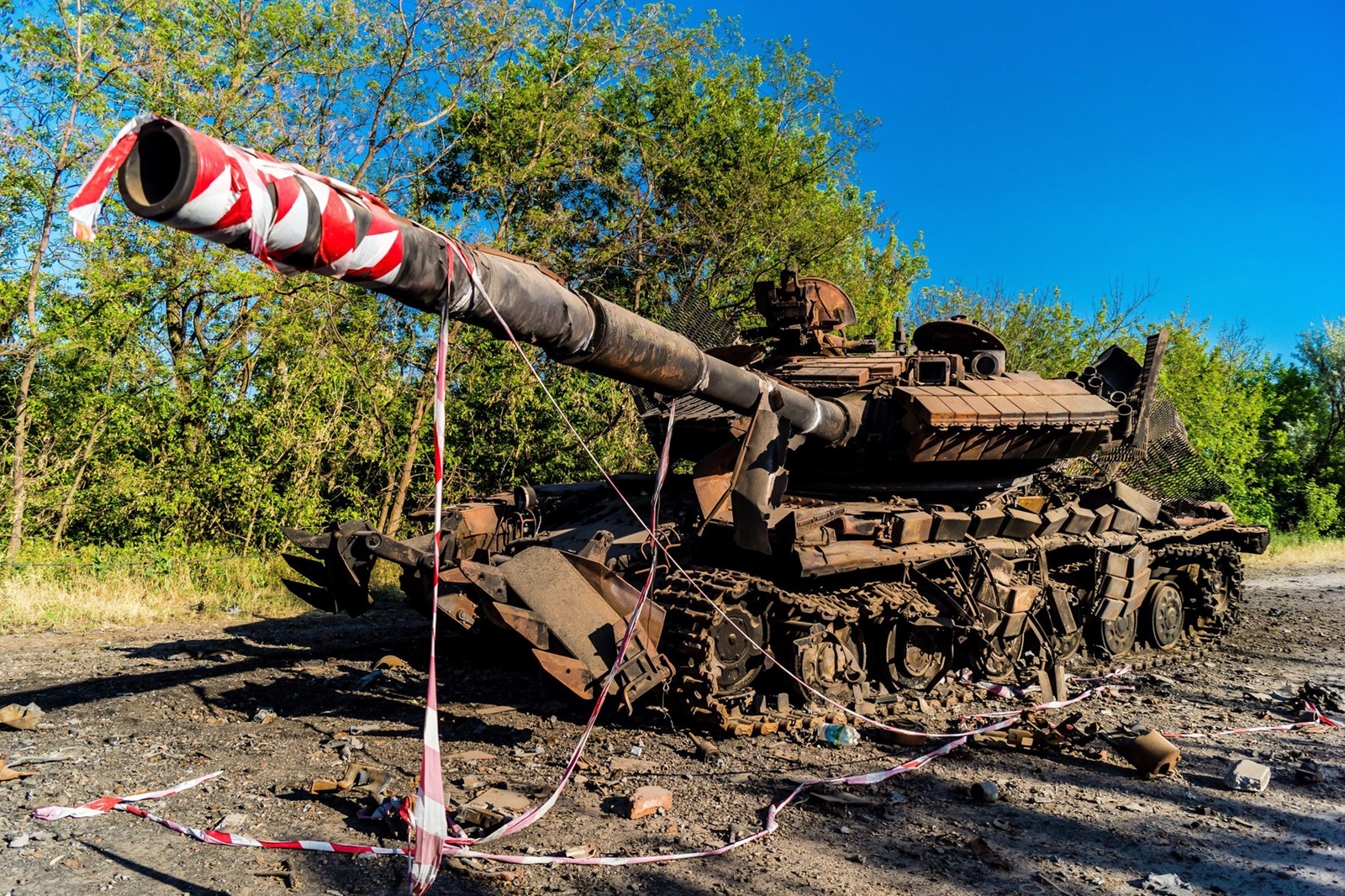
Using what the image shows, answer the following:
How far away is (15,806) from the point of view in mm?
4715


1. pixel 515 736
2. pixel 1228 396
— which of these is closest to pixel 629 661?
pixel 515 736

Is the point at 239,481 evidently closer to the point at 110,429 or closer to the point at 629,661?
the point at 110,429

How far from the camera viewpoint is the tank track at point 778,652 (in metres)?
6.15

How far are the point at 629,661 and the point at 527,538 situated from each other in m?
2.20

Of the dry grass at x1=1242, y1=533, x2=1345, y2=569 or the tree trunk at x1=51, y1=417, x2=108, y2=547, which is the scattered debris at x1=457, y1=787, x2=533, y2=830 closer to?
the tree trunk at x1=51, y1=417, x2=108, y2=547

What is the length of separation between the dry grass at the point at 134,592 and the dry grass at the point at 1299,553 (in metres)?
18.6

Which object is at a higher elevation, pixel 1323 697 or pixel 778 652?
pixel 778 652

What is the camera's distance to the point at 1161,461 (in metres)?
12.1

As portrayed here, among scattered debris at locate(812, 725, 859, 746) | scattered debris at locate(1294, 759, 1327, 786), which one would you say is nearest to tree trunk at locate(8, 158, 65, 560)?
scattered debris at locate(812, 725, 859, 746)

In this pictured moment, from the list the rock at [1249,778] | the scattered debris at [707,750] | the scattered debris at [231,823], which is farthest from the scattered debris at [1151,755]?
the scattered debris at [231,823]

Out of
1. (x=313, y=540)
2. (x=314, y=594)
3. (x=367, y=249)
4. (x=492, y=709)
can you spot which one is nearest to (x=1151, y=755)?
(x=492, y=709)

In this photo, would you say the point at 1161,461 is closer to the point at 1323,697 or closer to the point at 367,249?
the point at 1323,697

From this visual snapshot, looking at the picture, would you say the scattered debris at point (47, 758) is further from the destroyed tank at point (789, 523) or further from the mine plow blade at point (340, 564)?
the destroyed tank at point (789, 523)

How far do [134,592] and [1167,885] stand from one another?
1119 cm
